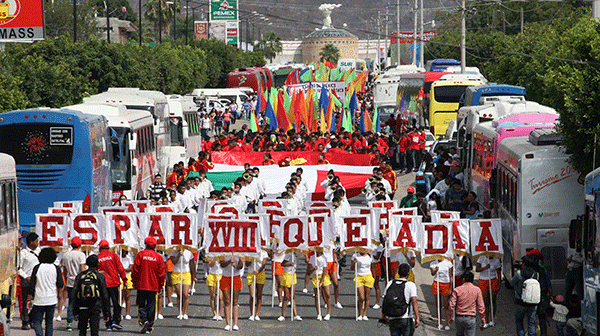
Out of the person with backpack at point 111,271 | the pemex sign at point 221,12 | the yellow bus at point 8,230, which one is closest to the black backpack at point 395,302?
the person with backpack at point 111,271

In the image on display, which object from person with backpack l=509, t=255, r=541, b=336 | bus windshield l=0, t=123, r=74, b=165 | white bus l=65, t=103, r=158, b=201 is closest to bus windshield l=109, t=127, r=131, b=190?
white bus l=65, t=103, r=158, b=201

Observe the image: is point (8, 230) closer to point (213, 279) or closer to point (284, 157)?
point (213, 279)

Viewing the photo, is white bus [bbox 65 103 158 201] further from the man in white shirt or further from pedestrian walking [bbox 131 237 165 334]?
pedestrian walking [bbox 131 237 165 334]

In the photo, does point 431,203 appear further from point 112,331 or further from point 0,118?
point 0,118

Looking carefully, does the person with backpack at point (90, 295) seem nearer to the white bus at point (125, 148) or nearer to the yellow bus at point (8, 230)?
the yellow bus at point (8, 230)

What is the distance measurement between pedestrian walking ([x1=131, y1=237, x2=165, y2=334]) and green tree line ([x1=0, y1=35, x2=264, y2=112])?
12492 mm

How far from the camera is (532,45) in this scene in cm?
4356

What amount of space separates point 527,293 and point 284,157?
15.6 meters

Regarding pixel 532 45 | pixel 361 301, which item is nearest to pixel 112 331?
pixel 361 301

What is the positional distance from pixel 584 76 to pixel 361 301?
18.0ft

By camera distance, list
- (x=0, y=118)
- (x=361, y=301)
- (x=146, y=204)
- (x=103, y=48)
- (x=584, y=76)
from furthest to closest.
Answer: (x=103, y=48)
(x=0, y=118)
(x=146, y=204)
(x=584, y=76)
(x=361, y=301)

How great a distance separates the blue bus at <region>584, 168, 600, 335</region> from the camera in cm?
1226

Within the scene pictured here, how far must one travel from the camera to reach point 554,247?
15320mm

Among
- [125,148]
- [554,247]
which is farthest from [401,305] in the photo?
[125,148]
